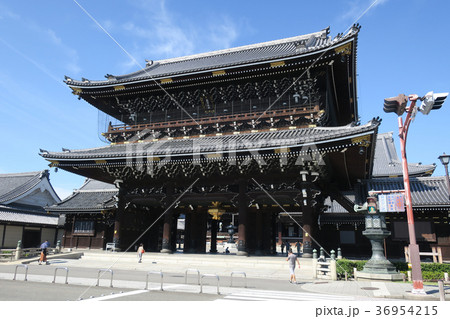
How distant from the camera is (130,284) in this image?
42.9 feet

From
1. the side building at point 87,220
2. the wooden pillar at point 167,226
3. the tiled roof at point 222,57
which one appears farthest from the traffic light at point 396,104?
A: the side building at point 87,220

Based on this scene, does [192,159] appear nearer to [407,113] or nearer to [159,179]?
[159,179]

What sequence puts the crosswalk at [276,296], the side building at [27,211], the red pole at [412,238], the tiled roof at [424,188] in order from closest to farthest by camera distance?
1. the crosswalk at [276,296]
2. the red pole at [412,238]
3. the tiled roof at [424,188]
4. the side building at [27,211]

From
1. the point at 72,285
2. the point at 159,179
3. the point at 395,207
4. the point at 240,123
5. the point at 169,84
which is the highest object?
the point at 169,84

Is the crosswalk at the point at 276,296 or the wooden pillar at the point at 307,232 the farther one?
the wooden pillar at the point at 307,232

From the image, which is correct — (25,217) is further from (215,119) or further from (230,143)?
(230,143)

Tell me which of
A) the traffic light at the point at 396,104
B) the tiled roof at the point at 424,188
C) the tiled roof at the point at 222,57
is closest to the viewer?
the traffic light at the point at 396,104

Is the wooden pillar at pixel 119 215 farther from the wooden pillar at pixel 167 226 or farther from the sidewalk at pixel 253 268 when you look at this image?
the wooden pillar at pixel 167 226

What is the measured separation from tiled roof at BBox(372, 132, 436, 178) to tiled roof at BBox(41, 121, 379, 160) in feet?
44.9

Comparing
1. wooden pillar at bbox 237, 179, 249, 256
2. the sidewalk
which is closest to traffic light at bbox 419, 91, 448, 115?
the sidewalk

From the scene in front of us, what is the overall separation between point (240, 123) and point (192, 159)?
4667 mm

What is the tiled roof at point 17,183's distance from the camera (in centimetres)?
3570

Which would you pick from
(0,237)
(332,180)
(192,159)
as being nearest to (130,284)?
(192,159)

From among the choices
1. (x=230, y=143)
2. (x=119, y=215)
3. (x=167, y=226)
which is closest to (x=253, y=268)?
(x=167, y=226)
